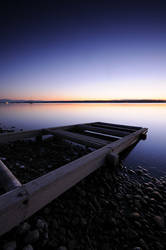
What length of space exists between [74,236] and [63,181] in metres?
0.79

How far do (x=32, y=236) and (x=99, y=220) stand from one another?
1.10 metres

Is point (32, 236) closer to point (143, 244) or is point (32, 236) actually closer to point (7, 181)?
point (7, 181)

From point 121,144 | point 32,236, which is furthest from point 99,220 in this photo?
point 121,144

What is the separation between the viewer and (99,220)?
2.02 meters

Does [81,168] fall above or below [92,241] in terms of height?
above

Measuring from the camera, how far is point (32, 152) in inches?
179

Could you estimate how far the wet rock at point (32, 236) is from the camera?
5.09ft

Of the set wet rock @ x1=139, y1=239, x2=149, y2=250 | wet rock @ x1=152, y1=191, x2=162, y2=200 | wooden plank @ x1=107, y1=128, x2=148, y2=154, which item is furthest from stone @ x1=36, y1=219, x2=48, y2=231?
wet rock @ x1=152, y1=191, x2=162, y2=200

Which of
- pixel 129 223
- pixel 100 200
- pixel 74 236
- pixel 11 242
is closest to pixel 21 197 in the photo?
pixel 11 242

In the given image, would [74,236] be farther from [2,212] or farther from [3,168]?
[3,168]

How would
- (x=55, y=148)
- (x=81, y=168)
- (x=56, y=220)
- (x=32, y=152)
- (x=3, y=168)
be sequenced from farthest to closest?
(x=55, y=148), (x=32, y=152), (x=81, y=168), (x=3, y=168), (x=56, y=220)

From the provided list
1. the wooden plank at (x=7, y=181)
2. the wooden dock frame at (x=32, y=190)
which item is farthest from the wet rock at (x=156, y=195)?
the wooden plank at (x=7, y=181)

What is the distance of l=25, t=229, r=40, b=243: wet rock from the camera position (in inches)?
61.1

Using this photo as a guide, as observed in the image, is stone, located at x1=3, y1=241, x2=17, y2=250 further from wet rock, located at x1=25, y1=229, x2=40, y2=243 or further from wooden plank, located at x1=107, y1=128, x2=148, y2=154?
wooden plank, located at x1=107, y1=128, x2=148, y2=154
